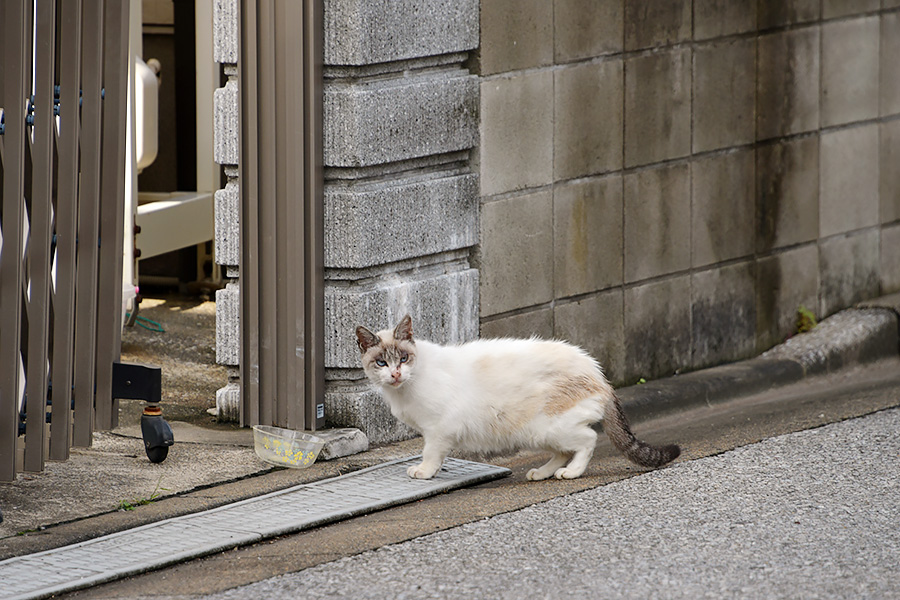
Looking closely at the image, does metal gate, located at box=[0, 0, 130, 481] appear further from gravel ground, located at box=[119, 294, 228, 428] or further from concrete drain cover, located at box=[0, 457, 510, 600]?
gravel ground, located at box=[119, 294, 228, 428]

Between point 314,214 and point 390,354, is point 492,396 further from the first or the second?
point 314,214

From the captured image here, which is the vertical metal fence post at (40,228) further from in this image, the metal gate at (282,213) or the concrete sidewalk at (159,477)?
the metal gate at (282,213)

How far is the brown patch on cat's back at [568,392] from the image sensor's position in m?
6.03

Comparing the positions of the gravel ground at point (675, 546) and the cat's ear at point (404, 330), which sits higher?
the cat's ear at point (404, 330)

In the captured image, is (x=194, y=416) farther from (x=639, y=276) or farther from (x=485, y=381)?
(x=639, y=276)

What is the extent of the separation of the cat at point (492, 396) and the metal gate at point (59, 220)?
1.14m

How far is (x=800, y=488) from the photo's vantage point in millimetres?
6004

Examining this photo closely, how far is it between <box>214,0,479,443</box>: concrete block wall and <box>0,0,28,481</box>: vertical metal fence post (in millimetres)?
1382

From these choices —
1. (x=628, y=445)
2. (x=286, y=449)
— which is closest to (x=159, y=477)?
(x=286, y=449)

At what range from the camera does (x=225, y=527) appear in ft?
17.7

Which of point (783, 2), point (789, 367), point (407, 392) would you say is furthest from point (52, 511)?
point (783, 2)

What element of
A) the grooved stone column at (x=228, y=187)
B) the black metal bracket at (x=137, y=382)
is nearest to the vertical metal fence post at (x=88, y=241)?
the black metal bracket at (x=137, y=382)

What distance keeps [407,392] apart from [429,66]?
67.4 inches

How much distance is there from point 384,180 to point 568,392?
1408 mm
